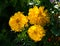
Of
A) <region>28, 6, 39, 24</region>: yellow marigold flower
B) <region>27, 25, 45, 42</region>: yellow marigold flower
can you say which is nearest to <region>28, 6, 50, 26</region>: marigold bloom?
<region>28, 6, 39, 24</region>: yellow marigold flower

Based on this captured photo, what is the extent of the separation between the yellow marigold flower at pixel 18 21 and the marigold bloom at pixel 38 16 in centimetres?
9

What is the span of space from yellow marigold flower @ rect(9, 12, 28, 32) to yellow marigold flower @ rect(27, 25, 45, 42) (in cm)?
16

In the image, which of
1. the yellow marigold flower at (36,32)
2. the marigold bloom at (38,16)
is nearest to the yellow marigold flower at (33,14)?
the marigold bloom at (38,16)

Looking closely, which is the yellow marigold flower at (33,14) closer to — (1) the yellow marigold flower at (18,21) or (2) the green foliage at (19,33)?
(1) the yellow marigold flower at (18,21)

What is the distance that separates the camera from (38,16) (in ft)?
10.3

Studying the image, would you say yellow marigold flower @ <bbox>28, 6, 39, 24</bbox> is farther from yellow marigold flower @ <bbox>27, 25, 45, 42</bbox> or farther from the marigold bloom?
yellow marigold flower @ <bbox>27, 25, 45, 42</bbox>

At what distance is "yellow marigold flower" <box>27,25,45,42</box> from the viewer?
9.85 feet

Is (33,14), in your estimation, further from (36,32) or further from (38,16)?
(36,32)

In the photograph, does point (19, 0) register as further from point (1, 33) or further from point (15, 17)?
point (1, 33)

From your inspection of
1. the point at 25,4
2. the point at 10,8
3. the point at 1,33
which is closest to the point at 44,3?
the point at 25,4

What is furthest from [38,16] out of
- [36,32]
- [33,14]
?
[36,32]

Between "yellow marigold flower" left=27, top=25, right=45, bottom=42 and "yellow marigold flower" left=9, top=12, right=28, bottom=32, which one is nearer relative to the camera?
"yellow marigold flower" left=27, top=25, right=45, bottom=42

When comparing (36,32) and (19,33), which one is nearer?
(36,32)

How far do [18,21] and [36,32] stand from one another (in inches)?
12.1
